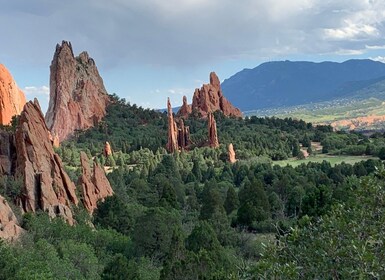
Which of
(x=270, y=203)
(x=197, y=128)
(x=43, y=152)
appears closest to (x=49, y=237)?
(x=43, y=152)

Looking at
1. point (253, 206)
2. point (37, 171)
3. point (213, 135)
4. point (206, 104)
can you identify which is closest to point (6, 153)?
point (37, 171)

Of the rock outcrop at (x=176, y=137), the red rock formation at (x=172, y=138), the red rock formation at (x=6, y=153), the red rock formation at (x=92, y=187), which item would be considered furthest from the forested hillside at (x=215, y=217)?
the red rock formation at (x=6, y=153)

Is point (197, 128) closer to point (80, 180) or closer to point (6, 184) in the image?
point (80, 180)

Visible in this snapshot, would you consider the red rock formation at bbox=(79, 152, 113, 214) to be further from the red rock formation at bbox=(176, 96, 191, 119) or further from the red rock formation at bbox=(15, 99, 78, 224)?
the red rock formation at bbox=(176, 96, 191, 119)

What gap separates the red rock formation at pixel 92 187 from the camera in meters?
53.3

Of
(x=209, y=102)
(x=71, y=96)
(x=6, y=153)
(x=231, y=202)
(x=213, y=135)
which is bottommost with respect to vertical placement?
(x=231, y=202)

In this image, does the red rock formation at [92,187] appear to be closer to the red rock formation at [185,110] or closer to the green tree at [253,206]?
the green tree at [253,206]

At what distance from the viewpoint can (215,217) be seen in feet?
170

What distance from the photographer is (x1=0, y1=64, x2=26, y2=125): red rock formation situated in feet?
328

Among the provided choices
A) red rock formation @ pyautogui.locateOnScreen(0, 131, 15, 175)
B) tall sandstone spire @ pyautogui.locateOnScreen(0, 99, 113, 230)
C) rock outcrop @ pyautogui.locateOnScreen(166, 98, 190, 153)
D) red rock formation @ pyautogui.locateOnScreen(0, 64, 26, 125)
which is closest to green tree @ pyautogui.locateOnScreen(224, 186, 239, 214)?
tall sandstone spire @ pyautogui.locateOnScreen(0, 99, 113, 230)

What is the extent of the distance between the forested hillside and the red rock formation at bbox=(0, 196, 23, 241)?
81 centimetres

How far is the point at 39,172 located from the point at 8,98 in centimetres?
6366

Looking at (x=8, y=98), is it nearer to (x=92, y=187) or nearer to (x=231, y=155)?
(x=231, y=155)

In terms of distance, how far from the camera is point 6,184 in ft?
144
